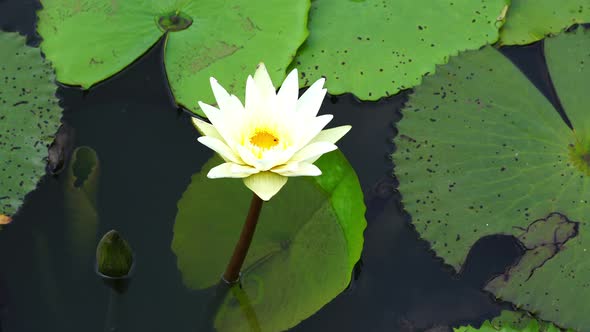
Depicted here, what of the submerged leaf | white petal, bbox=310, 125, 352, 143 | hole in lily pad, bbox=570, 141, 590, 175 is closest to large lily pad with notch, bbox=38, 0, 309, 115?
the submerged leaf

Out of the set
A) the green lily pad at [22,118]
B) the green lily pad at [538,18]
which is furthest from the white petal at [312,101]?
the green lily pad at [538,18]

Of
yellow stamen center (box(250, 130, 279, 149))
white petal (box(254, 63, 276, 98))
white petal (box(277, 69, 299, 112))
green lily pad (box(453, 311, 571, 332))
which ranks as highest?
white petal (box(254, 63, 276, 98))

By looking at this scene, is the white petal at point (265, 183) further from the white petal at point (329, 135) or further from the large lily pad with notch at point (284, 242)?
the large lily pad with notch at point (284, 242)

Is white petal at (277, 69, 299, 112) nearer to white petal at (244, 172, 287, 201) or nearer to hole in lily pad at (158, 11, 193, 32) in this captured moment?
white petal at (244, 172, 287, 201)

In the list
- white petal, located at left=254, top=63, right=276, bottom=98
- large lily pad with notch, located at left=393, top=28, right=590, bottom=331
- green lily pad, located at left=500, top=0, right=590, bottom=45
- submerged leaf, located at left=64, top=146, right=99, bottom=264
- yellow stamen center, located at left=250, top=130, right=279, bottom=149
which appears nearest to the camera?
yellow stamen center, located at left=250, top=130, right=279, bottom=149

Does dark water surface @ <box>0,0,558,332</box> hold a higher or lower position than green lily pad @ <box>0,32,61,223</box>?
lower

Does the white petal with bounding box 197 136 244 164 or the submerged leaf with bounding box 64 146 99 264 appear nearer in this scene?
the white petal with bounding box 197 136 244 164

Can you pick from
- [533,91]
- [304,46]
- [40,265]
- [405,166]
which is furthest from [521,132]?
[40,265]

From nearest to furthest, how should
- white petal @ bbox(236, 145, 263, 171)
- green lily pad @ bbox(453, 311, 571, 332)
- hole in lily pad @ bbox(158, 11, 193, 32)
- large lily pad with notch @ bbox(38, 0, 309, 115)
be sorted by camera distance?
white petal @ bbox(236, 145, 263, 171)
green lily pad @ bbox(453, 311, 571, 332)
large lily pad with notch @ bbox(38, 0, 309, 115)
hole in lily pad @ bbox(158, 11, 193, 32)
